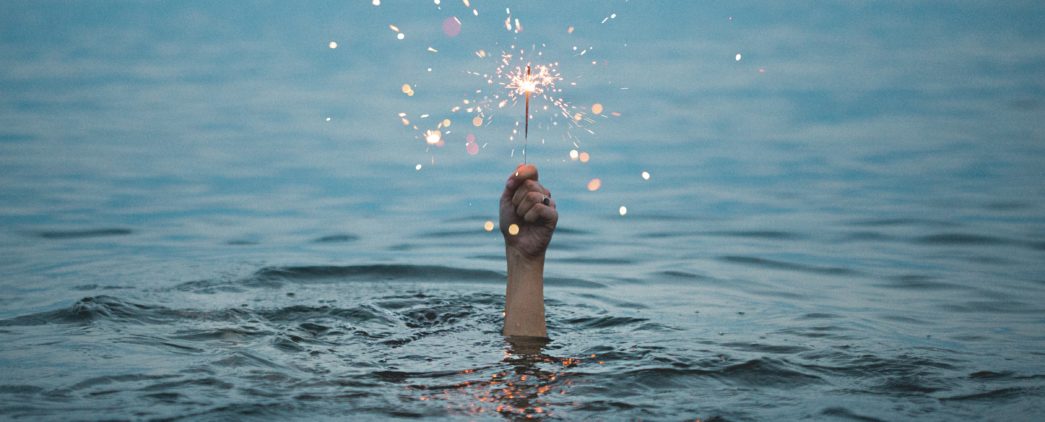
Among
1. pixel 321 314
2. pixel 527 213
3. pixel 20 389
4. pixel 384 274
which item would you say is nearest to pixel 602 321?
pixel 527 213

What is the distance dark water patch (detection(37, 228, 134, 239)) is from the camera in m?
13.3

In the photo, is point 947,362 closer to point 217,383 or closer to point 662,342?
point 662,342

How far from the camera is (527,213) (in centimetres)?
709

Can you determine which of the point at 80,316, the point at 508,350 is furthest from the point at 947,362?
the point at 80,316

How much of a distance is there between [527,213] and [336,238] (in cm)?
689

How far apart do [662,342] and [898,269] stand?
195 inches

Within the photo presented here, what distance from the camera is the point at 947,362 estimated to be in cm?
715

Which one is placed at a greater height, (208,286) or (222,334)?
(208,286)

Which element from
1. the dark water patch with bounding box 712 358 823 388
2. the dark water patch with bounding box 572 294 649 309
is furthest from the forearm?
the dark water patch with bounding box 572 294 649 309

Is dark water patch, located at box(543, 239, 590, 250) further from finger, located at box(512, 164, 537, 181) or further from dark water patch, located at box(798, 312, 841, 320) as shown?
finger, located at box(512, 164, 537, 181)

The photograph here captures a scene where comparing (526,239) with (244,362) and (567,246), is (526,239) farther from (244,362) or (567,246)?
(567,246)

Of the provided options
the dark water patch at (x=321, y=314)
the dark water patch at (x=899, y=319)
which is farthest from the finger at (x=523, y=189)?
the dark water patch at (x=899, y=319)

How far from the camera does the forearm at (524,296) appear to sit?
730cm

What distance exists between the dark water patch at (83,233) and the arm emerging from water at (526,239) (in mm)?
7847
